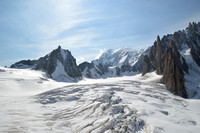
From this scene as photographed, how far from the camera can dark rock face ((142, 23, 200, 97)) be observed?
2915 centimetres

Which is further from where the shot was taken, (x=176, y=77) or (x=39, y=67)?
(x=39, y=67)

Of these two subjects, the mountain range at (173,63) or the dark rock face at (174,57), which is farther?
the mountain range at (173,63)

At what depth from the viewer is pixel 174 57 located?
37719 mm

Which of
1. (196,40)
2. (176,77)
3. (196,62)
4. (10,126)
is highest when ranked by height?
(196,40)

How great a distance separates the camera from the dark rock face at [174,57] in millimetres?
29153

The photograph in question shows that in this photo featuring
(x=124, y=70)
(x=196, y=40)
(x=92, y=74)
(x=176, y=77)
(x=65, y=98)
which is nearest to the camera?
(x=65, y=98)

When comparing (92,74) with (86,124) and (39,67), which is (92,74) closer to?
(39,67)

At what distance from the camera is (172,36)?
224 ft

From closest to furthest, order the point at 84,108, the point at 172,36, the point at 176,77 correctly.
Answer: the point at 84,108, the point at 176,77, the point at 172,36

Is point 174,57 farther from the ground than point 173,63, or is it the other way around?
point 174,57

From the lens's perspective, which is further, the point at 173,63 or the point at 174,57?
the point at 174,57

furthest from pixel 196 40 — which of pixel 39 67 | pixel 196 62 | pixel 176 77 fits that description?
pixel 39 67

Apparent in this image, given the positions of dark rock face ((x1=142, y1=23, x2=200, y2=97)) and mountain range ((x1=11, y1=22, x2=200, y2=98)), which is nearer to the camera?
dark rock face ((x1=142, y1=23, x2=200, y2=97))

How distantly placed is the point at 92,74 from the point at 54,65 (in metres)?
66.4
